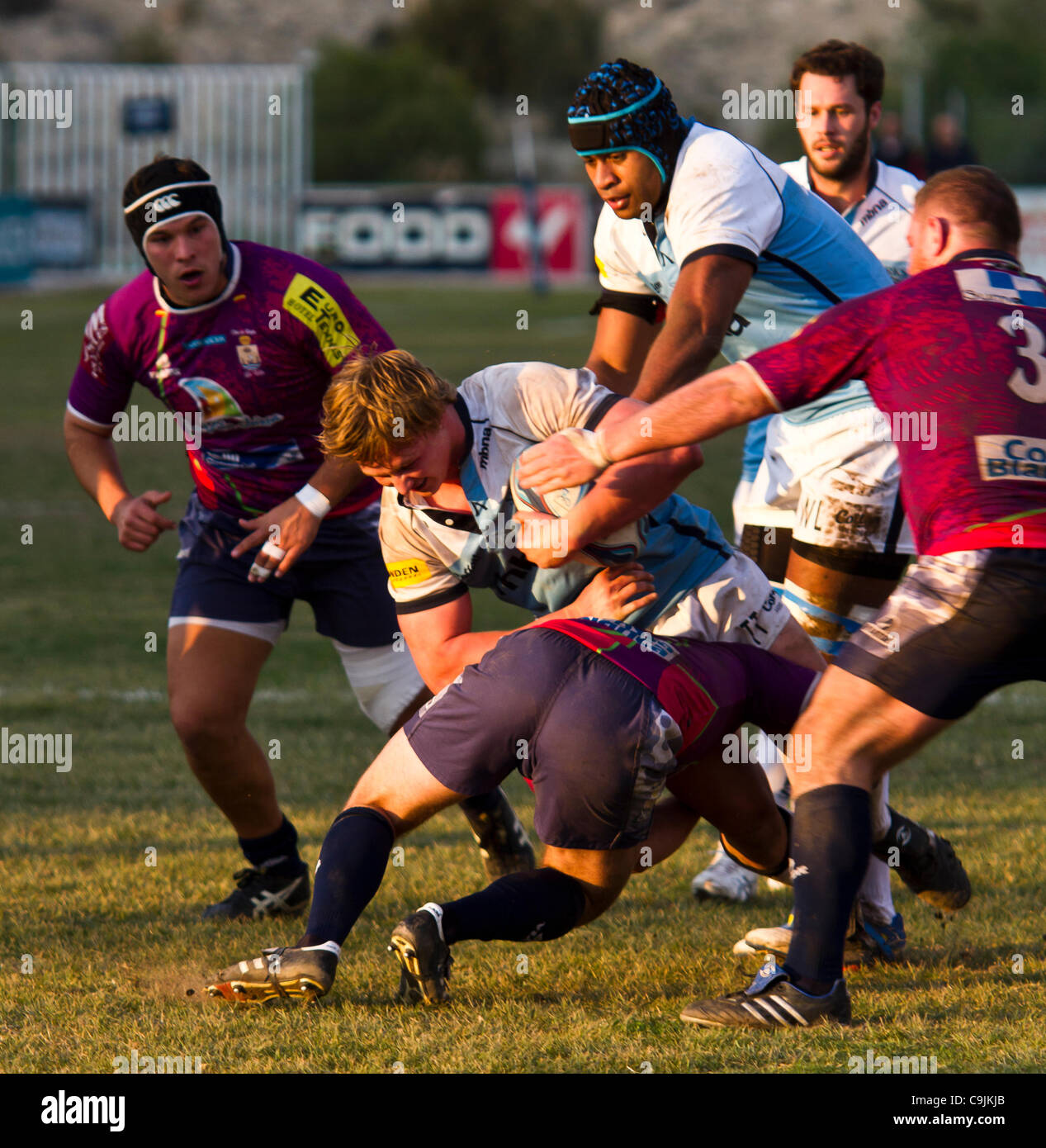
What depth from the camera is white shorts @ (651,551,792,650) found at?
14.4 ft

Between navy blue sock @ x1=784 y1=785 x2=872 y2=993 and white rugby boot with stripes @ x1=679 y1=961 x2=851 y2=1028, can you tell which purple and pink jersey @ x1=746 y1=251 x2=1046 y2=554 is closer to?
navy blue sock @ x1=784 y1=785 x2=872 y2=993

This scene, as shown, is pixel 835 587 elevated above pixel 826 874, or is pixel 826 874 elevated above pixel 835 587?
pixel 835 587

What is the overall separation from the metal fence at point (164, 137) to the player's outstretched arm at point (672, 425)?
37.7 m

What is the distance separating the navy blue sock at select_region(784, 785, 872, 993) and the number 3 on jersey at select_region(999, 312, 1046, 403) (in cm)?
97

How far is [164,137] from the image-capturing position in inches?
1956

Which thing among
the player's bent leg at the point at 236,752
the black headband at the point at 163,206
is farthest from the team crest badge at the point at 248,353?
the player's bent leg at the point at 236,752

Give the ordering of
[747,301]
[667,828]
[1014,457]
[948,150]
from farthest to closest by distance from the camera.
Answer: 1. [948,150]
2. [747,301]
3. [667,828]
4. [1014,457]

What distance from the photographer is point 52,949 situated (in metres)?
4.77

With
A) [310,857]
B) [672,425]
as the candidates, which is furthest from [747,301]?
[310,857]

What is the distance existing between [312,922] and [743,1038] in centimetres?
106

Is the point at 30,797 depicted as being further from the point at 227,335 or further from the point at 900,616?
the point at 900,616

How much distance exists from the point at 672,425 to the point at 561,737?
773 mm

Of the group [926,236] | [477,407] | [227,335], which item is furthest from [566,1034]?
[227,335]

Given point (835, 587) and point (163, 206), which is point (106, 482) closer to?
point (163, 206)
